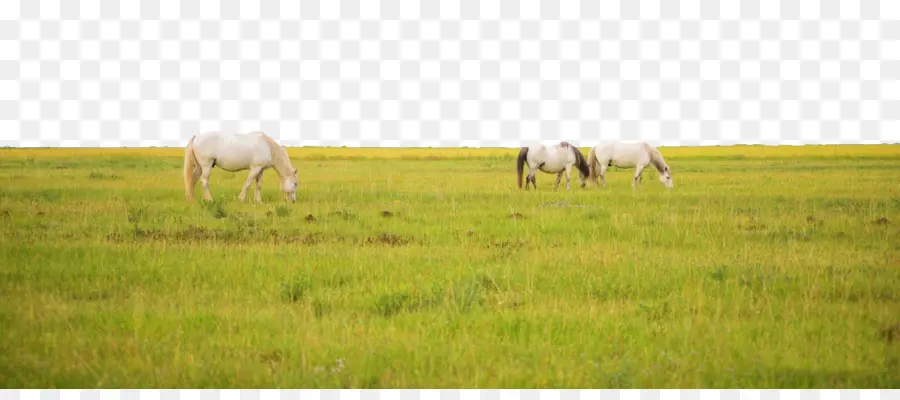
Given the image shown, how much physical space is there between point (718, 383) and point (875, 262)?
5298mm

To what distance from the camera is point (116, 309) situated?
6.52 meters

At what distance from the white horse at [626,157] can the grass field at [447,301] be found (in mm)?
10335

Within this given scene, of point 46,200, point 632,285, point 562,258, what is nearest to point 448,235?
point 562,258

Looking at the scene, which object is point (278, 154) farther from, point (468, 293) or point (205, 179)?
point (468, 293)

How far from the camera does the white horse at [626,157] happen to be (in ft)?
77.7

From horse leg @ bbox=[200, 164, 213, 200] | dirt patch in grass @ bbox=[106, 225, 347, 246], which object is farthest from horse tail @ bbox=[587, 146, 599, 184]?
dirt patch in grass @ bbox=[106, 225, 347, 246]

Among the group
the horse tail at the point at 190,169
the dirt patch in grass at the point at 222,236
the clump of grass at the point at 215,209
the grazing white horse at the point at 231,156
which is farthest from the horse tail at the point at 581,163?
the dirt patch in grass at the point at 222,236

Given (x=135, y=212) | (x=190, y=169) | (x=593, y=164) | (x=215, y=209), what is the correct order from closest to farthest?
(x=135, y=212) < (x=215, y=209) < (x=190, y=169) < (x=593, y=164)

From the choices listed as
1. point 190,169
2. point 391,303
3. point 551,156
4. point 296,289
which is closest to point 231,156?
point 190,169

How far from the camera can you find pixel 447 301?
674 centimetres

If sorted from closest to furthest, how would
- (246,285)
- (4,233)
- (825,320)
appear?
(825,320)
(246,285)
(4,233)

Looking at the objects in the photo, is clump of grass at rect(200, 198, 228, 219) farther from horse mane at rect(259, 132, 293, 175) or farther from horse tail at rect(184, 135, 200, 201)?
horse mane at rect(259, 132, 293, 175)

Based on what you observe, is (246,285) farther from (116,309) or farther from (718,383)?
(718,383)

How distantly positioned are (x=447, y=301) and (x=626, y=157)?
1876 cm
